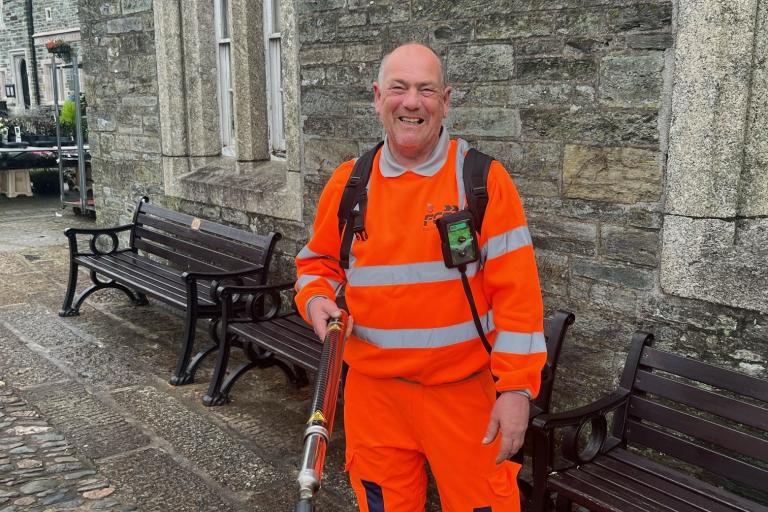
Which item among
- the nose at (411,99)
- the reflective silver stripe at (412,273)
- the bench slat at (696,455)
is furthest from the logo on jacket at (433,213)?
the bench slat at (696,455)

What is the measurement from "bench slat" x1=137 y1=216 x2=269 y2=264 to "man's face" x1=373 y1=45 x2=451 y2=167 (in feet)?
9.19

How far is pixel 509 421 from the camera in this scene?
6.55 feet

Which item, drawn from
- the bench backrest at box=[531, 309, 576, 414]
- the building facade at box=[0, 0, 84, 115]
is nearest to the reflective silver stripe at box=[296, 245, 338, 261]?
the bench backrest at box=[531, 309, 576, 414]

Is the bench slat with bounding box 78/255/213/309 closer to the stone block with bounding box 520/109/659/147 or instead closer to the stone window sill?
the stone window sill

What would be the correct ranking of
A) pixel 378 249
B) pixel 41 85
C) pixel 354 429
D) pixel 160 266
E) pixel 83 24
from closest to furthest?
pixel 378 249 → pixel 354 429 → pixel 160 266 → pixel 83 24 → pixel 41 85

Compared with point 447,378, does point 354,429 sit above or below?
below

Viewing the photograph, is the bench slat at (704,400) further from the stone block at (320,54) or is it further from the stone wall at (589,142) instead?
the stone block at (320,54)

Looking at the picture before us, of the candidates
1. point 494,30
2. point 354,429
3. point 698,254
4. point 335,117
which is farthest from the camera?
point 335,117

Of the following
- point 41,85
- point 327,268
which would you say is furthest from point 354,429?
point 41,85

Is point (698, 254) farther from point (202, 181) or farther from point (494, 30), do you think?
point (202, 181)

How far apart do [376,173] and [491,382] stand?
2.30ft

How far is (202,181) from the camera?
20.0 feet

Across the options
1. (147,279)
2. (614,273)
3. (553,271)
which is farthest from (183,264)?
(614,273)

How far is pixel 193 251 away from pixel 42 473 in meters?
2.33
